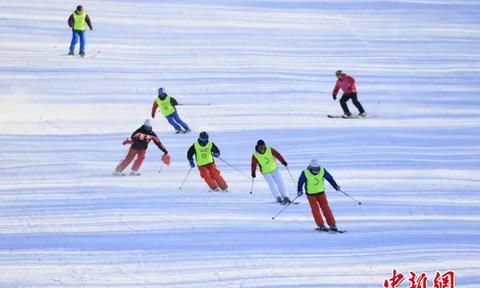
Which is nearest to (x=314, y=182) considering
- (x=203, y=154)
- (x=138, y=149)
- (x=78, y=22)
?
(x=203, y=154)

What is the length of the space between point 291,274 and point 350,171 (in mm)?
6515

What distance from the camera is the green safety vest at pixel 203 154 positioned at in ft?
57.3

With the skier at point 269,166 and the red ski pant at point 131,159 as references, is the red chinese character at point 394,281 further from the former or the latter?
the red ski pant at point 131,159

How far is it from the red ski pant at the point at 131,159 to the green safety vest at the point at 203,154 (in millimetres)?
1514

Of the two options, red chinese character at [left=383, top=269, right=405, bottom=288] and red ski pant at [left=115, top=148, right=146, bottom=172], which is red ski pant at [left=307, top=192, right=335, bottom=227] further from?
red ski pant at [left=115, top=148, right=146, bottom=172]

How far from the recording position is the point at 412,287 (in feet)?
41.0

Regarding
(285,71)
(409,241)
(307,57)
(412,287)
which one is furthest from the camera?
(307,57)

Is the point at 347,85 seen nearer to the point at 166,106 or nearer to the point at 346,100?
the point at 346,100

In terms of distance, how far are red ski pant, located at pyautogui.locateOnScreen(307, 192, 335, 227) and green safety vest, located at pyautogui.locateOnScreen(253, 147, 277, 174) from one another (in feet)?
6.04

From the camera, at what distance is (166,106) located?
861 inches

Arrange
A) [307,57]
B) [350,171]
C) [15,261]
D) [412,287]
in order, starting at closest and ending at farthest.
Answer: [412,287] < [15,261] < [350,171] < [307,57]

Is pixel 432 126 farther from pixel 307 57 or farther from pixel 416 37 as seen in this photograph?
pixel 416 37

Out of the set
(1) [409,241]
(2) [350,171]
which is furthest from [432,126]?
(1) [409,241]

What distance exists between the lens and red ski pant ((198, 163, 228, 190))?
1739 centimetres
